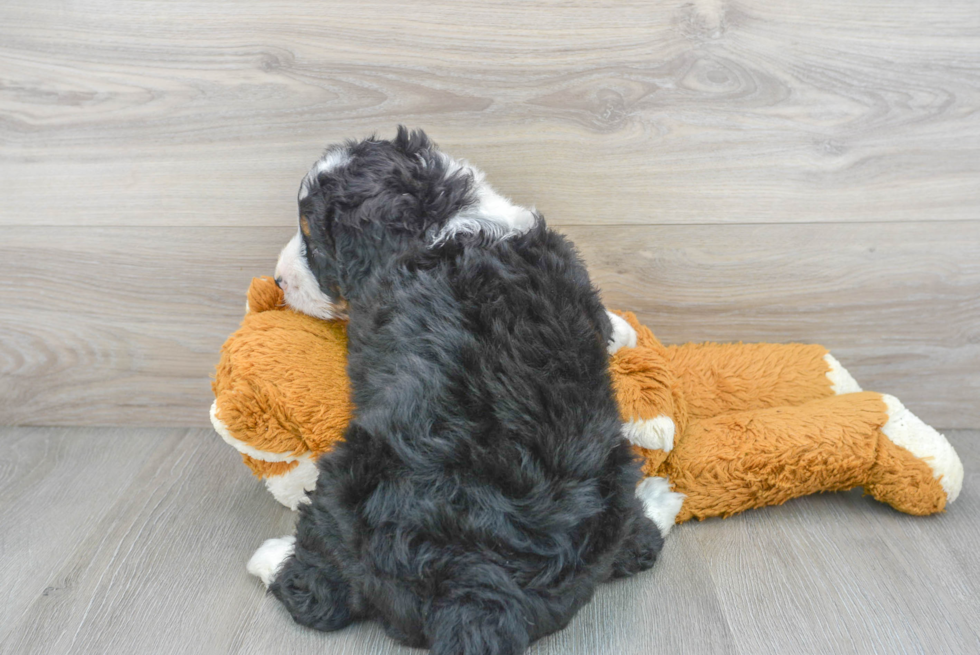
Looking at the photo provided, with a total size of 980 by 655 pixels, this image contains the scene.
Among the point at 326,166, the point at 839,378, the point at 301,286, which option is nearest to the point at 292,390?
the point at 301,286

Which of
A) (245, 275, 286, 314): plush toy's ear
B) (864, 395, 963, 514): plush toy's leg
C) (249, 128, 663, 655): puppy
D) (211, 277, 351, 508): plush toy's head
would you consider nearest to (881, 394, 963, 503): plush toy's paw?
(864, 395, 963, 514): plush toy's leg

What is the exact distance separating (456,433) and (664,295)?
2.69 feet

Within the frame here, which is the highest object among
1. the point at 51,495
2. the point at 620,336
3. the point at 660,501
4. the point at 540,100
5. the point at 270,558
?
the point at 540,100

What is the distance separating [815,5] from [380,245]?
1044 millimetres

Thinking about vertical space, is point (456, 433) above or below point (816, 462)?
above

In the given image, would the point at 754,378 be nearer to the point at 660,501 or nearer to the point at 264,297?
the point at 660,501

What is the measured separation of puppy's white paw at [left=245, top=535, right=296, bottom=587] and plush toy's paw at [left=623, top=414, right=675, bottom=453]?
612 millimetres

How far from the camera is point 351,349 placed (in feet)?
3.86

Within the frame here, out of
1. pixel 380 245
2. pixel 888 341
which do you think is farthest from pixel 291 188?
pixel 888 341

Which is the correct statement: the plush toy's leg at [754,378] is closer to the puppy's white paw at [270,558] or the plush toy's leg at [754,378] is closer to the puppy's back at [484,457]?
the puppy's back at [484,457]

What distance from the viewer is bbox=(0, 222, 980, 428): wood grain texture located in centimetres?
160

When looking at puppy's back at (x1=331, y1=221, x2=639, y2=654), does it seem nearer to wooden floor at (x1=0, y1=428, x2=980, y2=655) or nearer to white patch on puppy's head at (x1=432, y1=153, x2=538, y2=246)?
white patch on puppy's head at (x1=432, y1=153, x2=538, y2=246)

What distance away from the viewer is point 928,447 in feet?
4.45

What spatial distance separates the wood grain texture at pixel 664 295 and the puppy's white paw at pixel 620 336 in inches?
10.9
